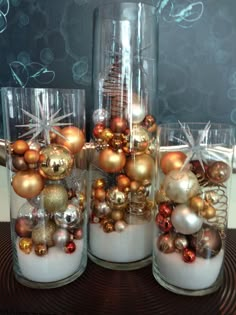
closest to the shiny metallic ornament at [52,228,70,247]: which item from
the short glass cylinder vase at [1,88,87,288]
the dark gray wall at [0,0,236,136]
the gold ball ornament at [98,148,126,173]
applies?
the short glass cylinder vase at [1,88,87,288]

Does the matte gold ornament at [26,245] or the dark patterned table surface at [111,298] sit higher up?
the matte gold ornament at [26,245]

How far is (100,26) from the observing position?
524 mm

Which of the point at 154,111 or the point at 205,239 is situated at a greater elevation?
the point at 154,111

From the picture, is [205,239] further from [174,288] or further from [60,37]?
[60,37]

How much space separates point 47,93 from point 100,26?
0.15m

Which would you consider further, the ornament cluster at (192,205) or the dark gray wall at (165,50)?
the dark gray wall at (165,50)

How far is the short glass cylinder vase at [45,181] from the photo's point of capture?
0.44 m

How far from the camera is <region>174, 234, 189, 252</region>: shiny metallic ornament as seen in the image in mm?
452

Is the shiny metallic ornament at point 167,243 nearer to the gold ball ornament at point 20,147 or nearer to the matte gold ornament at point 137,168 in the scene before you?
the matte gold ornament at point 137,168

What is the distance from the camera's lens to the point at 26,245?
469 mm

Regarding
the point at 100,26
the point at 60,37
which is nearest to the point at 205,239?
the point at 100,26

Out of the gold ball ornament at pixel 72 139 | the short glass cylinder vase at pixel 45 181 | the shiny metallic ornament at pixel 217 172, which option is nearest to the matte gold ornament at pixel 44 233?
the short glass cylinder vase at pixel 45 181

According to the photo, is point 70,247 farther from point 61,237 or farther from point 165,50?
point 165,50

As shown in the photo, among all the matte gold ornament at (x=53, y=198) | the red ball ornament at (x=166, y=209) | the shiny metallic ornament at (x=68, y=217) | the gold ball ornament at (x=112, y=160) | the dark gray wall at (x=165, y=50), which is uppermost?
the dark gray wall at (x=165, y=50)
